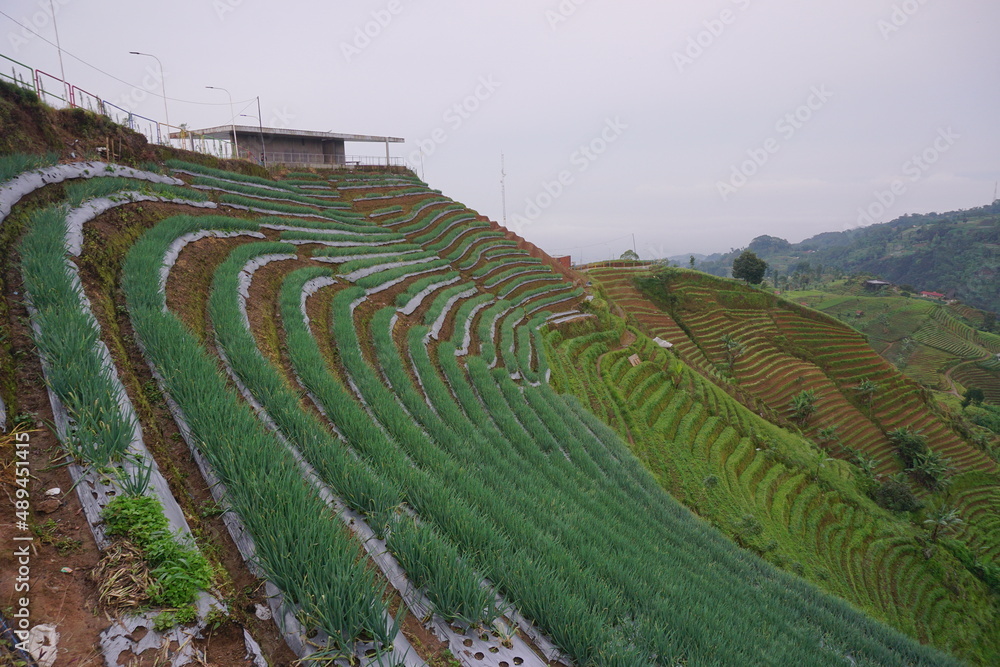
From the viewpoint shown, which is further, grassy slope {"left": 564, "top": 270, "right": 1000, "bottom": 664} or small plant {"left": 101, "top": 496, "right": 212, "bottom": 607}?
grassy slope {"left": 564, "top": 270, "right": 1000, "bottom": 664}

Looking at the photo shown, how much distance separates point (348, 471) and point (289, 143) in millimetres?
29552

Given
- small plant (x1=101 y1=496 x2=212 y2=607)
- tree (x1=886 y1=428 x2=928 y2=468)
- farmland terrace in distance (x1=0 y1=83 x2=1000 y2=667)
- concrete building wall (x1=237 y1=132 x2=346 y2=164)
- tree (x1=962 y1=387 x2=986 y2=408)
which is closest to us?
small plant (x1=101 y1=496 x2=212 y2=607)

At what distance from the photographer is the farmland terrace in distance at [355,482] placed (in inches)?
83.2

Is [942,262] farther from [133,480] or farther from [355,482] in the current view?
[133,480]

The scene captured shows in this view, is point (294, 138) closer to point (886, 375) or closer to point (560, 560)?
point (560, 560)

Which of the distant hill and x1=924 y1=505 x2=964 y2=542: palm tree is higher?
the distant hill

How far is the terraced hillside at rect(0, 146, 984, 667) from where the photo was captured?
233cm

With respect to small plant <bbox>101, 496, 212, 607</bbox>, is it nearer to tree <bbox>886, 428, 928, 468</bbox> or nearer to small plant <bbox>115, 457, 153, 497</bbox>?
small plant <bbox>115, 457, 153, 497</bbox>

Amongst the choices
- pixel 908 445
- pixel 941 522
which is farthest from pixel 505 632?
pixel 908 445

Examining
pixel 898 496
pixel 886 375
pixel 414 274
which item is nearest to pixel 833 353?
pixel 886 375

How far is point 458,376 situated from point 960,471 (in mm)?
32980

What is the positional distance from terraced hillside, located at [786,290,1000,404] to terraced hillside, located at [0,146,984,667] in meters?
55.0

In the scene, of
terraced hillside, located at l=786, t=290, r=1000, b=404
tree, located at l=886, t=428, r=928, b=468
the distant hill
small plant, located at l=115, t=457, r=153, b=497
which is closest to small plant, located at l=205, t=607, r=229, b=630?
small plant, located at l=115, t=457, r=153, b=497

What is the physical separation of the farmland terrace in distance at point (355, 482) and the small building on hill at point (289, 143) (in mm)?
11473
